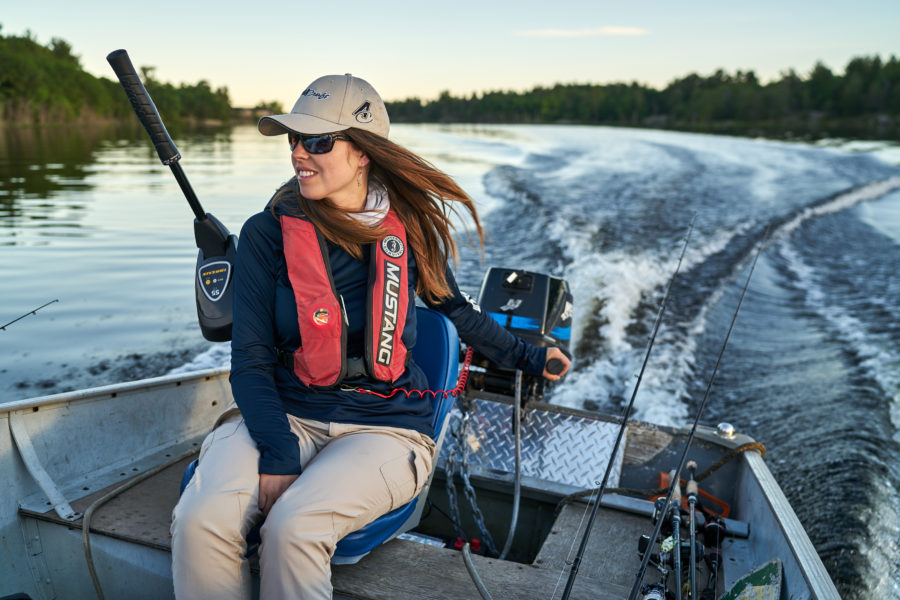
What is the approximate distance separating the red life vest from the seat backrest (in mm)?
264

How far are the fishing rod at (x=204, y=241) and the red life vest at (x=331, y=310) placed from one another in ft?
2.43

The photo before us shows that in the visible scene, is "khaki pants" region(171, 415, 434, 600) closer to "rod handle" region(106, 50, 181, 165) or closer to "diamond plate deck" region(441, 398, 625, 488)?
"diamond plate deck" region(441, 398, 625, 488)

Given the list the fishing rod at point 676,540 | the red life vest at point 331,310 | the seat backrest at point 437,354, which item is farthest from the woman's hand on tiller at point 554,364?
the red life vest at point 331,310

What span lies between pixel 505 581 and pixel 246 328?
1118mm

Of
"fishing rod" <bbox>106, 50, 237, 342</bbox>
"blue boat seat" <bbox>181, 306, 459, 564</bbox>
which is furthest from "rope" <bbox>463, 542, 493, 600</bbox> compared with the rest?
"fishing rod" <bbox>106, 50, 237, 342</bbox>

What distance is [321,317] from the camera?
1.92m

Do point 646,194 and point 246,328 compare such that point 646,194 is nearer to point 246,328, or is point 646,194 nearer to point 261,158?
point 246,328

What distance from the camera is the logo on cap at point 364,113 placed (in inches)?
79.8

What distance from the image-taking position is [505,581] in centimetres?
205

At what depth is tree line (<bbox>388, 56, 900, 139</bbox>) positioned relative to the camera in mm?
45344

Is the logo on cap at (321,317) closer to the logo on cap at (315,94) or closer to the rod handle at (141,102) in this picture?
the logo on cap at (315,94)

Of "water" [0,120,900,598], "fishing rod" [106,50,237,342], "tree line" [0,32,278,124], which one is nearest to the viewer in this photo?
"fishing rod" [106,50,237,342]

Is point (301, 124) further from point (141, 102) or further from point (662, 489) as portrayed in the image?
point (662, 489)

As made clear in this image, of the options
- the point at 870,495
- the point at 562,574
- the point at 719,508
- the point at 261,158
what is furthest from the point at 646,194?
the point at 261,158
